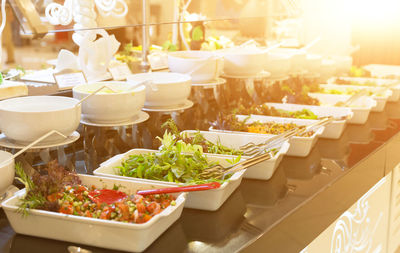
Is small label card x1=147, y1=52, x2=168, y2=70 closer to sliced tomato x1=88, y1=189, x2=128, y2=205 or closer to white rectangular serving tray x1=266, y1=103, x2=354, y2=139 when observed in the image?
white rectangular serving tray x1=266, y1=103, x2=354, y2=139

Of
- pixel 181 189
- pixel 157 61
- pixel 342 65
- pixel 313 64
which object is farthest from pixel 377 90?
pixel 181 189

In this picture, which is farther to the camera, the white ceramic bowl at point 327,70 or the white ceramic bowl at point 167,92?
the white ceramic bowl at point 327,70

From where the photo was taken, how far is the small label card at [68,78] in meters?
1.49

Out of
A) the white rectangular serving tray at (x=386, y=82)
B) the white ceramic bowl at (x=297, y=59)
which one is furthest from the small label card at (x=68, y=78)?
the white rectangular serving tray at (x=386, y=82)

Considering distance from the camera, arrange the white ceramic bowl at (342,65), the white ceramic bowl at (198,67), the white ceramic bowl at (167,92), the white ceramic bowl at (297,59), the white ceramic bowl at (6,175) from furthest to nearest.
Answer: the white ceramic bowl at (342,65), the white ceramic bowl at (297,59), the white ceramic bowl at (198,67), the white ceramic bowl at (167,92), the white ceramic bowl at (6,175)

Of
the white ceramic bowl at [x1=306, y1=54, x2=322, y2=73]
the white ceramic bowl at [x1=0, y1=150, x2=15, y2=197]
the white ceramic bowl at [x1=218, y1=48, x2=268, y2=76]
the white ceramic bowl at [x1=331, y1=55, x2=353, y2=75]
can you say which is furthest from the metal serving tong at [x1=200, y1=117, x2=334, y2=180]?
the white ceramic bowl at [x1=331, y1=55, x2=353, y2=75]

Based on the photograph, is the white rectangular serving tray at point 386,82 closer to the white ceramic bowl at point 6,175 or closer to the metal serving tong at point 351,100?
the metal serving tong at point 351,100

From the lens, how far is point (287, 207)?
3.39ft

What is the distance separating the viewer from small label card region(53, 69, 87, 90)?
1492 mm

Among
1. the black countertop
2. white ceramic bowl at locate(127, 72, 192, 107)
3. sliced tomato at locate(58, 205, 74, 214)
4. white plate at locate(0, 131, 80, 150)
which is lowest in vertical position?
the black countertop

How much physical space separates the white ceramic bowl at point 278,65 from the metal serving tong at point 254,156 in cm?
67

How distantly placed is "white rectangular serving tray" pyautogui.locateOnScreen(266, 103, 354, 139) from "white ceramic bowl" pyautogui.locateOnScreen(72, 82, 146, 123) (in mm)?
566

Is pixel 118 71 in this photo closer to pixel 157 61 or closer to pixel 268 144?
pixel 157 61

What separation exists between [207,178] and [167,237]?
18cm
